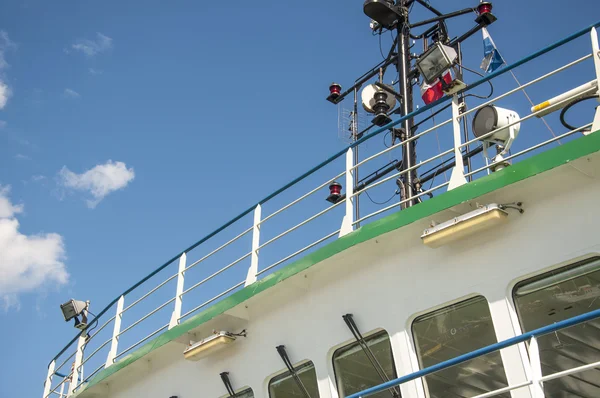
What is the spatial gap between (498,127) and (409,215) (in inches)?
52.6

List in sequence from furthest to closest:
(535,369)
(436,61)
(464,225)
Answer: (436,61), (464,225), (535,369)

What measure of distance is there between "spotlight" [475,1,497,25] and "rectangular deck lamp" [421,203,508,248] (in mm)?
5006

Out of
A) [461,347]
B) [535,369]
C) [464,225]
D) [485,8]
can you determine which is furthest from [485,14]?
[535,369]

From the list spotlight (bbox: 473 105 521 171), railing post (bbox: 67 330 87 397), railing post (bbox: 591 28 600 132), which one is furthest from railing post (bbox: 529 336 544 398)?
railing post (bbox: 67 330 87 397)

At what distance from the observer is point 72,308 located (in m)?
13.5

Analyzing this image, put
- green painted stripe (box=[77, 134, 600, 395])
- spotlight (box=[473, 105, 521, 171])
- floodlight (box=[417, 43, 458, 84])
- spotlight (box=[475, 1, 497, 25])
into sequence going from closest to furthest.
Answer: green painted stripe (box=[77, 134, 600, 395])
spotlight (box=[473, 105, 521, 171])
floodlight (box=[417, 43, 458, 84])
spotlight (box=[475, 1, 497, 25])

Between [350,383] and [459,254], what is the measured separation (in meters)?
1.84

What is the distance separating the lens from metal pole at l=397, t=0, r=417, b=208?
9884 millimetres

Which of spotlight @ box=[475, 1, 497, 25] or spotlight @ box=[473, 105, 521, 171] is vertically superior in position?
spotlight @ box=[475, 1, 497, 25]

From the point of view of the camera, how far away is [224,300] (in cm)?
906

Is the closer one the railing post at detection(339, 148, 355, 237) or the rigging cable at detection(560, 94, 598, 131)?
the rigging cable at detection(560, 94, 598, 131)

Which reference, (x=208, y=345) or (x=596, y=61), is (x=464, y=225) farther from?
(x=208, y=345)

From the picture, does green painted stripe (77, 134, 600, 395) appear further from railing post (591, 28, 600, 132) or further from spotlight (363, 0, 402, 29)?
spotlight (363, 0, 402, 29)

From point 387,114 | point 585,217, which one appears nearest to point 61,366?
point 387,114
